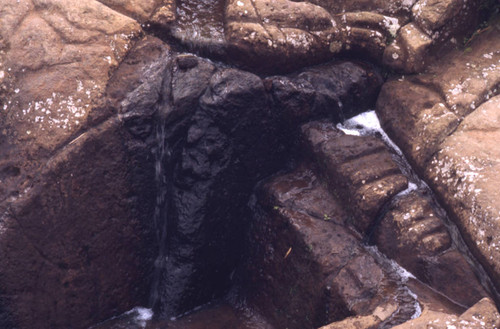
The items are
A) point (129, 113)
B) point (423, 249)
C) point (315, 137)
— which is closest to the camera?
point (423, 249)

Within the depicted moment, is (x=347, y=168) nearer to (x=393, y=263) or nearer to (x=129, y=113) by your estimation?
(x=393, y=263)

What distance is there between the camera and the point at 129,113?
3564 millimetres

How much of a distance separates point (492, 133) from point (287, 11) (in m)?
1.85

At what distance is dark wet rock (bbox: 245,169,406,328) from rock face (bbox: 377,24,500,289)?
69 cm

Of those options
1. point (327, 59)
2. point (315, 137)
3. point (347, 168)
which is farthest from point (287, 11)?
point (347, 168)

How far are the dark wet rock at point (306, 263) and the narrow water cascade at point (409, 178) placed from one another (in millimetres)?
528

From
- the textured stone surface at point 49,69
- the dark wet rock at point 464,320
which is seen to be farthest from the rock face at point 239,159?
the dark wet rock at point 464,320

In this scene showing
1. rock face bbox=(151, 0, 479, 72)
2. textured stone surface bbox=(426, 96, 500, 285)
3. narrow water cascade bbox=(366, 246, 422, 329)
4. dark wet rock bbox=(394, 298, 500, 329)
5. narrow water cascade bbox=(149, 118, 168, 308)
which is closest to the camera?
dark wet rock bbox=(394, 298, 500, 329)

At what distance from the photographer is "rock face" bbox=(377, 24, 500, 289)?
323 cm

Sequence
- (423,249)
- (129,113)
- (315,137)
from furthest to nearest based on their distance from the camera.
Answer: (315,137), (129,113), (423,249)

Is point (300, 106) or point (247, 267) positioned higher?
point (300, 106)

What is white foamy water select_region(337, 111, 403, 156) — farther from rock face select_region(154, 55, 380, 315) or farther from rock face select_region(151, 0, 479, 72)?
rock face select_region(151, 0, 479, 72)

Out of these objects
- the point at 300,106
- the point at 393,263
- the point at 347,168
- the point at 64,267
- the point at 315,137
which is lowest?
the point at 393,263

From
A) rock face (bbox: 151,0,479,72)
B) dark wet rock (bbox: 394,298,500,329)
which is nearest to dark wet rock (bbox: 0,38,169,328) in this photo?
rock face (bbox: 151,0,479,72)
